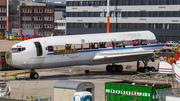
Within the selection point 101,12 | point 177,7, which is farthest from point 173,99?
point 101,12

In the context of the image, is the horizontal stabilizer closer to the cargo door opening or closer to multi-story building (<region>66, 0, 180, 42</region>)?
the cargo door opening

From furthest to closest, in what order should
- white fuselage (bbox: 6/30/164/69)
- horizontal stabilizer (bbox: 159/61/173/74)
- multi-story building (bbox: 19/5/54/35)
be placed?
multi-story building (bbox: 19/5/54/35) → white fuselage (bbox: 6/30/164/69) → horizontal stabilizer (bbox: 159/61/173/74)

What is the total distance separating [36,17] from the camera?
149m

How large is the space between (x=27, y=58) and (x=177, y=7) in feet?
200

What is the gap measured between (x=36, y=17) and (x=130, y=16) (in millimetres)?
72043

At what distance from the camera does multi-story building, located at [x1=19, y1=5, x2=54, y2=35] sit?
149 metres

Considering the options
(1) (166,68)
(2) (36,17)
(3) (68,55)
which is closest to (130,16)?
(3) (68,55)

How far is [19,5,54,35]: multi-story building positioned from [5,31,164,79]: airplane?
114 metres

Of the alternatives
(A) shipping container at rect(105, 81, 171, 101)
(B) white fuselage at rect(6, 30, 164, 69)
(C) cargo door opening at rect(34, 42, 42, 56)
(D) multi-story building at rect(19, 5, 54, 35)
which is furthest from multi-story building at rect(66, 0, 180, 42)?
(A) shipping container at rect(105, 81, 171, 101)

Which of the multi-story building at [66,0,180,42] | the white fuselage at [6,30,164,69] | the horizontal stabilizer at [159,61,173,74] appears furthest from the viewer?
the multi-story building at [66,0,180,42]

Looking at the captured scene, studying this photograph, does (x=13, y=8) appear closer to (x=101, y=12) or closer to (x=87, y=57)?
(x=101, y=12)

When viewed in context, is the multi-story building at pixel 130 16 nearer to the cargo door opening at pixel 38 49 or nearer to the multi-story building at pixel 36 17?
the multi-story building at pixel 36 17

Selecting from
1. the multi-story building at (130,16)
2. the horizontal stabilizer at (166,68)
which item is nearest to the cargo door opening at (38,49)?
the horizontal stabilizer at (166,68)

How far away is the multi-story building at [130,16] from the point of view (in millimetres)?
84062
